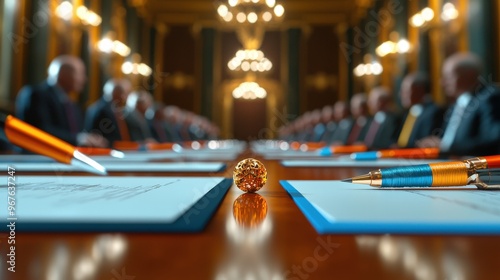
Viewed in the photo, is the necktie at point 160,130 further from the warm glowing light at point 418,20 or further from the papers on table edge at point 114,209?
the papers on table edge at point 114,209

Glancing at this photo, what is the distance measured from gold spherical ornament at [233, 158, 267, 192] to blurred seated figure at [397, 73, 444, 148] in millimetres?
2691

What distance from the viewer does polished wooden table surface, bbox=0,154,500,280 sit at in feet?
0.65

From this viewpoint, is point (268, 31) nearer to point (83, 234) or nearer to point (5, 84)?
point (5, 84)

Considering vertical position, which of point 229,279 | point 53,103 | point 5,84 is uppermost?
point 5,84

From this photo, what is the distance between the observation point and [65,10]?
5863 millimetres

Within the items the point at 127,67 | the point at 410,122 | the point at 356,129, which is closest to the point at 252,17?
the point at 356,129

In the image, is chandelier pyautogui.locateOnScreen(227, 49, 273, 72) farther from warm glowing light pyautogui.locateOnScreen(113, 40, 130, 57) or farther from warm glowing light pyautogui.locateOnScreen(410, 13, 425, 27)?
warm glowing light pyautogui.locateOnScreen(410, 13, 425, 27)

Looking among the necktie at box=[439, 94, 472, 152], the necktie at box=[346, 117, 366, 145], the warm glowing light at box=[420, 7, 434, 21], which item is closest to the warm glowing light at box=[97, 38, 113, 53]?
the necktie at box=[346, 117, 366, 145]

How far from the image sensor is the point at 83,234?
0.90ft

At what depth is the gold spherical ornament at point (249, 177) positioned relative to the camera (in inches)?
20.1

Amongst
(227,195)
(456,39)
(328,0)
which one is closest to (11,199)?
(227,195)

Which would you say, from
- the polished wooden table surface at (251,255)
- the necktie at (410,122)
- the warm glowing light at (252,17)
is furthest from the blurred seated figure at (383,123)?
the polished wooden table surface at (251,255)

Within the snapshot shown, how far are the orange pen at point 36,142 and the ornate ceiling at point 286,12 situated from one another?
A: 390 inches

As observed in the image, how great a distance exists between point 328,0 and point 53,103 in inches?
324
